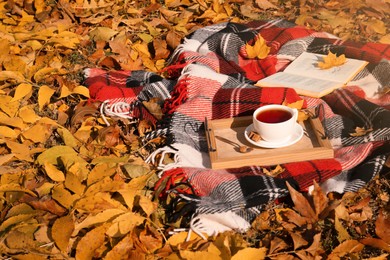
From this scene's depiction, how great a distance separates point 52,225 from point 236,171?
76 centimetres

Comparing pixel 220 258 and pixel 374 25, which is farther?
pixel 374 25

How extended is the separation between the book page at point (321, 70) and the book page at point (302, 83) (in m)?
0.05

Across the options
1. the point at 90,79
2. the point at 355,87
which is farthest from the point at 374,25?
the point at 90,79

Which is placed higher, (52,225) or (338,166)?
(338,166)

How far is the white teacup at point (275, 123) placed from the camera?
84.7 inches

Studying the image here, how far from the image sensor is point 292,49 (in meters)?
3.10

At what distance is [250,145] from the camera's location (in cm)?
228

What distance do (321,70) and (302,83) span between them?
0.68 feet

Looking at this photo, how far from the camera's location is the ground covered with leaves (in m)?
1.86

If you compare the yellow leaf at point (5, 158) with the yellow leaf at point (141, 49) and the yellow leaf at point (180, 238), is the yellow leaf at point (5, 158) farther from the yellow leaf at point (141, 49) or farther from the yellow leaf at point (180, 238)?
the yellow leaf at point (141, 49)

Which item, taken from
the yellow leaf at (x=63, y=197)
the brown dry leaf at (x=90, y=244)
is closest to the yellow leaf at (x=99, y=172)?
the yellow leaf at (x=63, y=197)

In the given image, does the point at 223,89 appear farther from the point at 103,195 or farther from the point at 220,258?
the point at 220,258

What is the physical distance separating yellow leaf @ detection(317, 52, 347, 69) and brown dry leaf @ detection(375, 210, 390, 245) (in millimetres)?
1165

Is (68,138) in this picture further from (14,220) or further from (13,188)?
(14,220)
